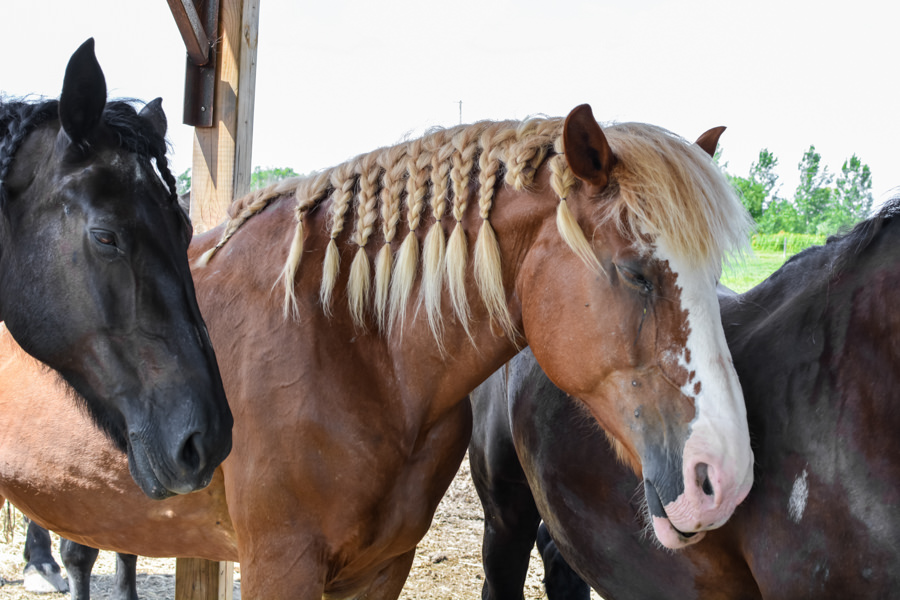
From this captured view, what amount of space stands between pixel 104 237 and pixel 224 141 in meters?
1.80

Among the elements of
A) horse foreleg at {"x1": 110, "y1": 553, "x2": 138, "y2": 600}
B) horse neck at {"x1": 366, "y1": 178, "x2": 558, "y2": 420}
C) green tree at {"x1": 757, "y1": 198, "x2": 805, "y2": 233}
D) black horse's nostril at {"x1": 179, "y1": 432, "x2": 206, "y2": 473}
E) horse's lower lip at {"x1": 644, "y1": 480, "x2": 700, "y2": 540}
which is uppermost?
horse neck at {"x1": 366, "y1": 178, "x2": 558, "y2": 420}

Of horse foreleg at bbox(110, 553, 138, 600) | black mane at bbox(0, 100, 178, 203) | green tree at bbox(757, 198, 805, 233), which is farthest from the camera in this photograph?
green tree at bbox(757, 198, 805, 233)

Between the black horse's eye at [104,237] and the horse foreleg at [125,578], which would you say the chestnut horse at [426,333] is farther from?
the horse foreleg at [125,578]

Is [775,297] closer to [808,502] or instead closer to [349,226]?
[808,502]

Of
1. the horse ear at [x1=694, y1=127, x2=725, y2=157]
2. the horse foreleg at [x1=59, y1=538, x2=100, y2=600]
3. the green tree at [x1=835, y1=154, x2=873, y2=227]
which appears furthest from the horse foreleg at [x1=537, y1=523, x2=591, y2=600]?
the green tree at [x1=835, y1=154, x2=873, y2=227]

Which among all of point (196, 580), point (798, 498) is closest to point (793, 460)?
point (798, 498)

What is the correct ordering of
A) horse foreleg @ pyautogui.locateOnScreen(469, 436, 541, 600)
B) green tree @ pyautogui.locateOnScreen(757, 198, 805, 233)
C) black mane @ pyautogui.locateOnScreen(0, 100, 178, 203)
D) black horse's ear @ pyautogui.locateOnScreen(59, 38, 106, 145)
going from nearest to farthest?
black horse's ear @ pyautogui.locateOnScreen(59, 38, 106, 145) → black mane @ pyautogui.locateOnScreen(0, 100, 178, 203) → horse foreleg @ pyautogui.locateOnScreen(469, 436, 541, 600) → green tree @ pyautogui.locateOnScreen(757, 198, 805, 233)

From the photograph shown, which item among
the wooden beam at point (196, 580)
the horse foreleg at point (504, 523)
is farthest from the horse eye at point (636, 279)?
the wooden beam at point (196, 580)

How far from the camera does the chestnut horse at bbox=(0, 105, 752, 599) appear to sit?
1.70 meters

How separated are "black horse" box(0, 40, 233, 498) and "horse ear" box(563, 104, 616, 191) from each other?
3.25 ft

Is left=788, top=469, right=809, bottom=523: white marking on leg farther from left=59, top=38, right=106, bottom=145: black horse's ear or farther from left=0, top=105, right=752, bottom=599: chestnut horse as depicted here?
left=59, top=38, right=106, bottom=145: black horse's ear

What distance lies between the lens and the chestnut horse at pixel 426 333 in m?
1.70

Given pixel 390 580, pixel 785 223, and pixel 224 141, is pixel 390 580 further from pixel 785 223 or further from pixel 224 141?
pixel 785 223

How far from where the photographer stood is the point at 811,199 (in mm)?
28500
